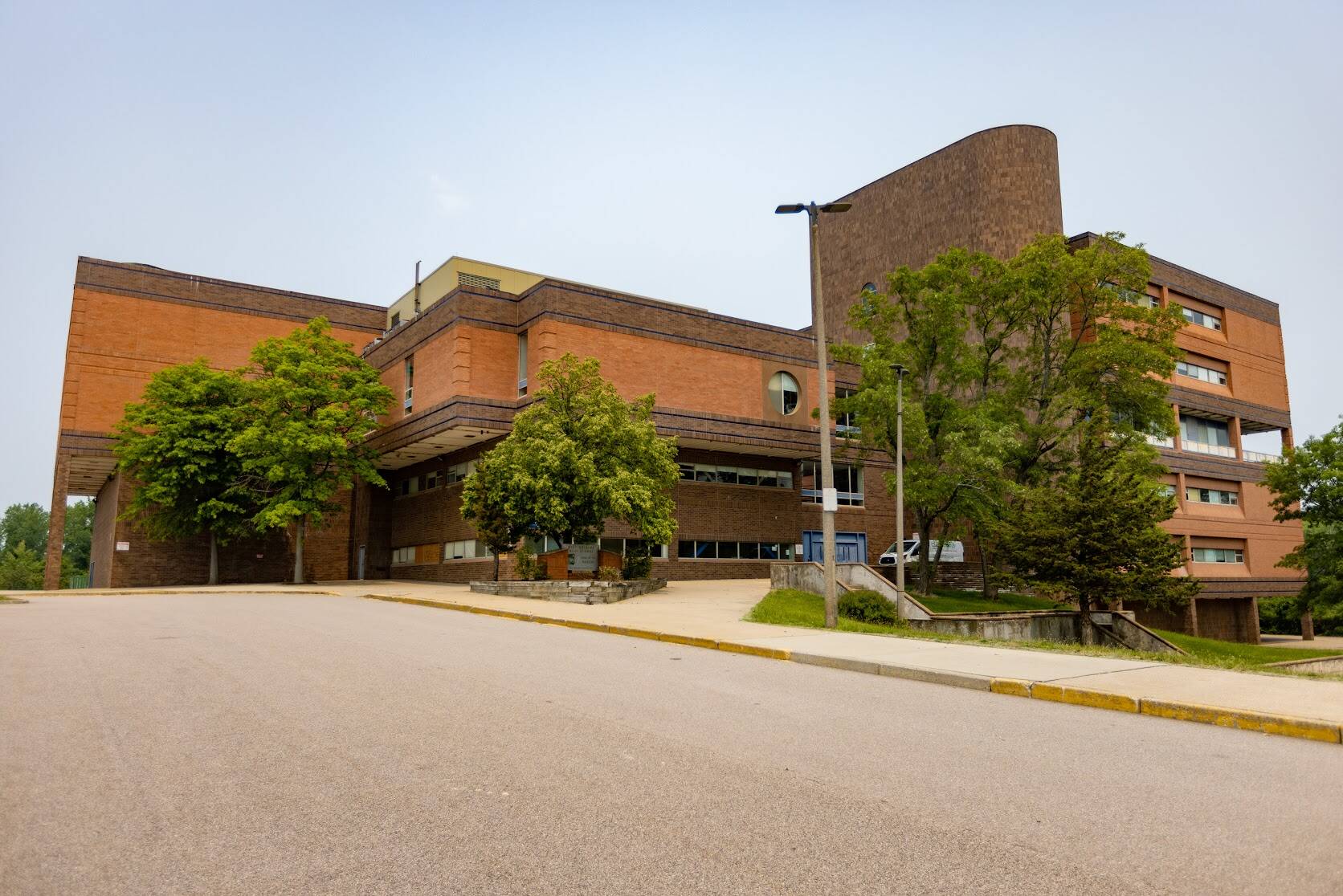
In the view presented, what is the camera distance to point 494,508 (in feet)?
91.9

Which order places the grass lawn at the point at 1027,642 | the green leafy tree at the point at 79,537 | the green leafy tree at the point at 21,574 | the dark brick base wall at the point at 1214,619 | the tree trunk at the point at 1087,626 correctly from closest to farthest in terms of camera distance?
the grass lawn at the point at 1027,642 < the tree trunk at the point at 1087,626 < the dark brick base wall at the point at 1214,619 < the green leafy tree at the point at 21,574 < the green leafy tree at the point at 79,537

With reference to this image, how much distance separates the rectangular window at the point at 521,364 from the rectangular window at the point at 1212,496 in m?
36.7

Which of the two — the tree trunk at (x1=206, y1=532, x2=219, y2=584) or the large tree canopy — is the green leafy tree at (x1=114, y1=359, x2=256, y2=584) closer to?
the tree trunk at (x1=206, y1=532, x2=219, y2=584)

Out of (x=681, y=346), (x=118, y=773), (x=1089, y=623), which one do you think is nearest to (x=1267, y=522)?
(x=1089, y=623)

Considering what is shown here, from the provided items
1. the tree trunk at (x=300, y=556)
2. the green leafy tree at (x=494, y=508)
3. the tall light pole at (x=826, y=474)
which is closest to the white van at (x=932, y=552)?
the green leafy tree at (x=494, y=508)

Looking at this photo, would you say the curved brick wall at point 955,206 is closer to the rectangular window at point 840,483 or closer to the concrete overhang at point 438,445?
the rectangular window at point 840,483

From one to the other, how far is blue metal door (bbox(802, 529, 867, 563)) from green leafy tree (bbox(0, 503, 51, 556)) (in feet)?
445

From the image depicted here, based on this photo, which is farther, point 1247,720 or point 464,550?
point 464,550

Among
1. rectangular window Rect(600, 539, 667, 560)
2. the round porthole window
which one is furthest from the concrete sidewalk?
the round porthole window

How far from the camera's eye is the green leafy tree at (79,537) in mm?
104062

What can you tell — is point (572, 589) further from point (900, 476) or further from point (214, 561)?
point (214, 561)

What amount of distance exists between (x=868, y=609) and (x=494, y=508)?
11960mm

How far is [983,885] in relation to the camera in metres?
3.92

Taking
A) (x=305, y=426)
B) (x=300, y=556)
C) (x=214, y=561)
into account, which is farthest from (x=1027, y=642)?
(x=214, y=561)
